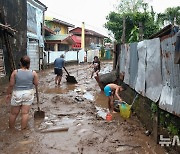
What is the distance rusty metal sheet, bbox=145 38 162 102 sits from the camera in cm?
500

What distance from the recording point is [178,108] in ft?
13.3

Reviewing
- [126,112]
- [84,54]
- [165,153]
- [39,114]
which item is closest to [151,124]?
[165,153]

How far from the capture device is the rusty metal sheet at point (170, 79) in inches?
163

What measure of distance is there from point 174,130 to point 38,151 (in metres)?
2.50

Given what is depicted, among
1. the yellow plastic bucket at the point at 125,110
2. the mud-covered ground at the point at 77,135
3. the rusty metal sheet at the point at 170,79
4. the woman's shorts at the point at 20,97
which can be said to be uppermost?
the rusty metal sheet at the point at 170,79

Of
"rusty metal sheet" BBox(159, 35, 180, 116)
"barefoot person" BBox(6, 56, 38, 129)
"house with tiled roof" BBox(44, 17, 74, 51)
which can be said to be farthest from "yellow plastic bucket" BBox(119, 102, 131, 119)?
"house with tiled roof" BBox(44, 17, 74, 51)

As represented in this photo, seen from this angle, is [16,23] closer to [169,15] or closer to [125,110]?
[125,110]

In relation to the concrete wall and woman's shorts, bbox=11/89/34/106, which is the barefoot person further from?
the concrete wall

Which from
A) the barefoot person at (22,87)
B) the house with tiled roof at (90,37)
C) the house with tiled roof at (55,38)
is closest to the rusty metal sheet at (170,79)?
the barefoot person at (22,87)

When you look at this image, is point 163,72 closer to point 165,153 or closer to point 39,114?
point 165,153

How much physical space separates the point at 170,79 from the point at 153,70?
89 centimetres

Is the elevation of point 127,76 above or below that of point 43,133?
above

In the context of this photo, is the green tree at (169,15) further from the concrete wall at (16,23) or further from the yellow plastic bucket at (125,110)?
the yellow plastic bucket at (125,110)

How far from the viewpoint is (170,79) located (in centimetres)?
440
